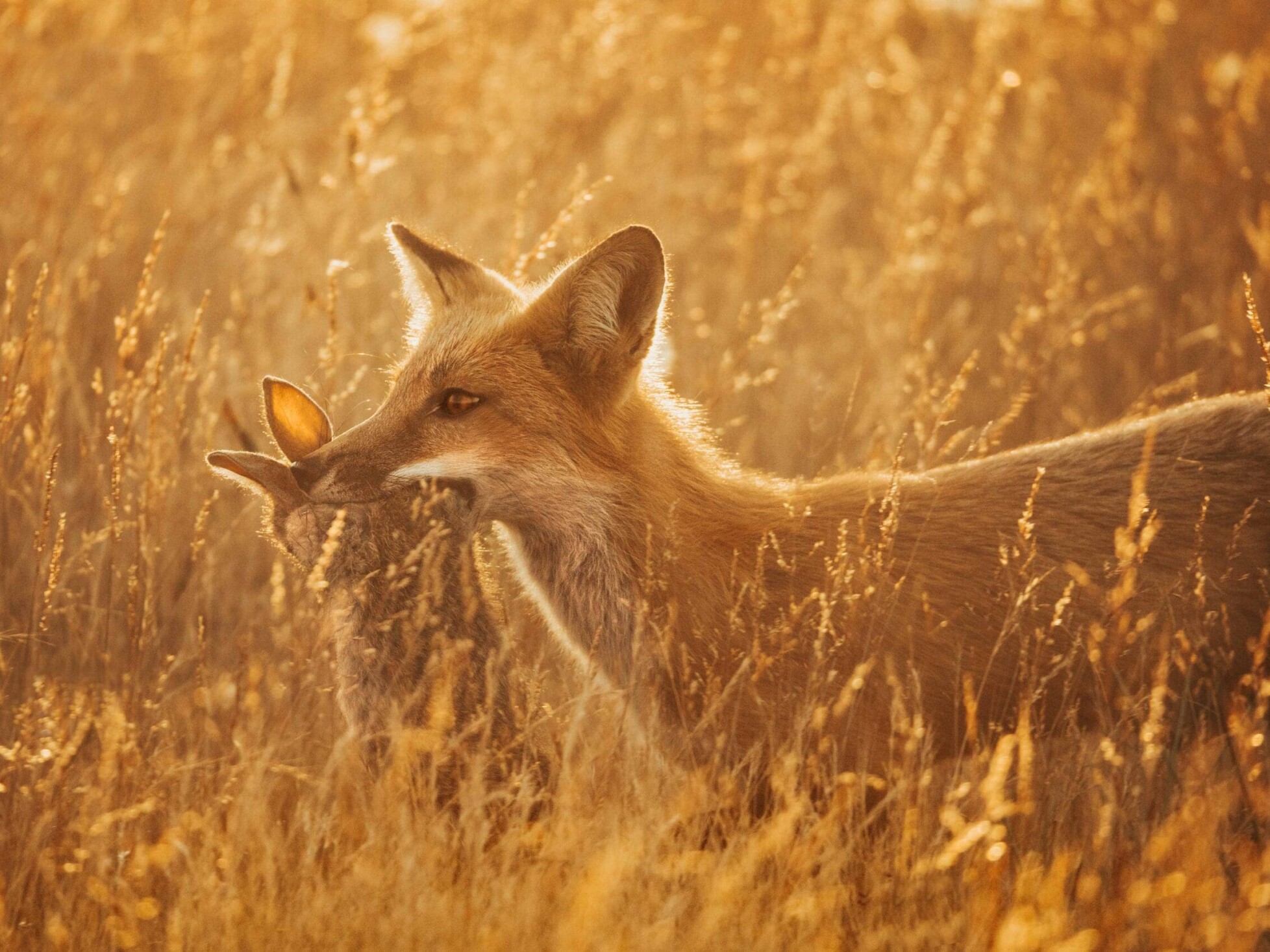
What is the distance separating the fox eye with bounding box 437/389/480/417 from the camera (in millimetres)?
3766

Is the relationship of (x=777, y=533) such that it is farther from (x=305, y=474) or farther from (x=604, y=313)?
(x=305, y=474)

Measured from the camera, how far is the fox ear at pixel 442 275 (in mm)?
4320

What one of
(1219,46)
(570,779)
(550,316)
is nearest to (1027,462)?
(550,316)

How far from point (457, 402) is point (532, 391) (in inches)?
8.6

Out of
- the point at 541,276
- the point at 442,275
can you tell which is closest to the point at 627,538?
the point at 442,275

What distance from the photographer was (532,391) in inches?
150

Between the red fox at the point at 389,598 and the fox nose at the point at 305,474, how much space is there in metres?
0.03

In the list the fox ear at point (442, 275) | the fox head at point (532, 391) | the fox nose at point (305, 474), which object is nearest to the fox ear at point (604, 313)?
the fox head at point (532, 391)

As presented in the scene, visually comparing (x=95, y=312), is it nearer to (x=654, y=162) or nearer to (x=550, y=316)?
(x=550, y=316)

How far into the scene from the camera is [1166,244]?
22.1ft

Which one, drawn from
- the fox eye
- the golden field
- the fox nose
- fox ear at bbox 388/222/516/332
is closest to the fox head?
the fox eye

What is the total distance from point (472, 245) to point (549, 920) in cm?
465

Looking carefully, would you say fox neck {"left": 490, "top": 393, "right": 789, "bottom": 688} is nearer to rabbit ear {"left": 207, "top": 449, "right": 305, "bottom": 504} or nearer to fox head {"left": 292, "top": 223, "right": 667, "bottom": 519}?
fox head {"left": 292, "top": 223, "right": 667, "bottom": 519}

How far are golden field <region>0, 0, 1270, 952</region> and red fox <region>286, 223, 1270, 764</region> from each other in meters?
0.19
